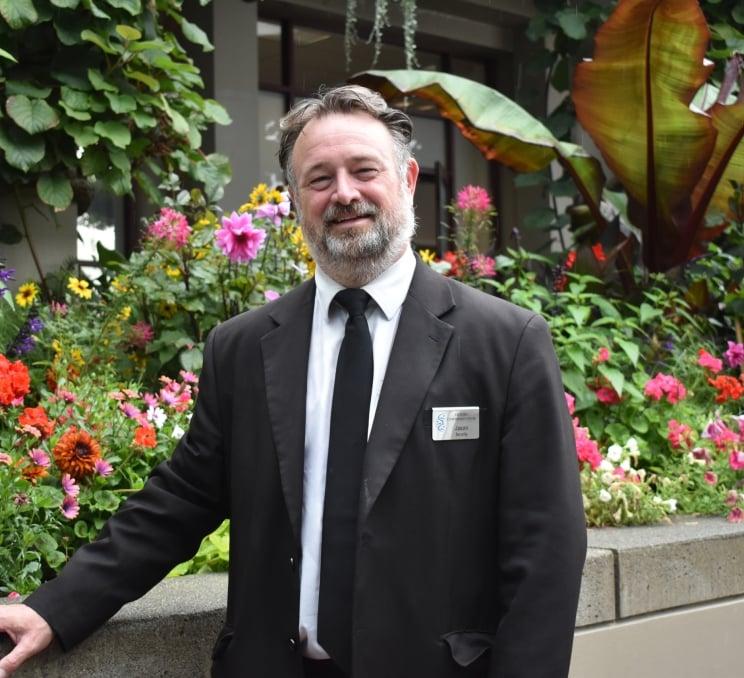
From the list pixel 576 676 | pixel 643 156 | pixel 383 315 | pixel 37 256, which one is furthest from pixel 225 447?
pixel 643 156

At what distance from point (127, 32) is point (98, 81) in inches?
9.6

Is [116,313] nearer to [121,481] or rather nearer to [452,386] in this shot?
[121,481]

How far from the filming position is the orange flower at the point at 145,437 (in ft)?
10.0

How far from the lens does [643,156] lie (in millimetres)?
6027

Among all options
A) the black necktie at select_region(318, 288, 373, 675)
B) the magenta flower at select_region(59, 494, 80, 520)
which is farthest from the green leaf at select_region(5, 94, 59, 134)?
the black necktie at select_region(318, 288, 373, 675)

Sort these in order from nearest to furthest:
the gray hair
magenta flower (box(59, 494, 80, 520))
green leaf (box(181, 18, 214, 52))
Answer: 1. the gray hair
2. magenta flower (box(59, 494, 80, 520))
3. green leaf (box(181, 18, 214, 52))

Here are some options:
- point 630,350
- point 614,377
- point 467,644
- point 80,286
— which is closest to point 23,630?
point 467,644

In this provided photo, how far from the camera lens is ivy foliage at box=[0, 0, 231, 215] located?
4676 millimetres

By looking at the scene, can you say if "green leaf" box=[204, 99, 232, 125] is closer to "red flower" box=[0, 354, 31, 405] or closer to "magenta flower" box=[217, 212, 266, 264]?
"magenta flower" box=[217, 212, 266, 264]

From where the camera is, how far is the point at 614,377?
14.7ft

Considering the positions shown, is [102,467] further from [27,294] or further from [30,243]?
[30,243]

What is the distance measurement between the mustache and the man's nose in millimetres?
11

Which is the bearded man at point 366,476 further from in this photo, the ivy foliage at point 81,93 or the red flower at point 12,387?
the ivy foliage at point 81,93

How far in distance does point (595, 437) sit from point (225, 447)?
248 centimetres
